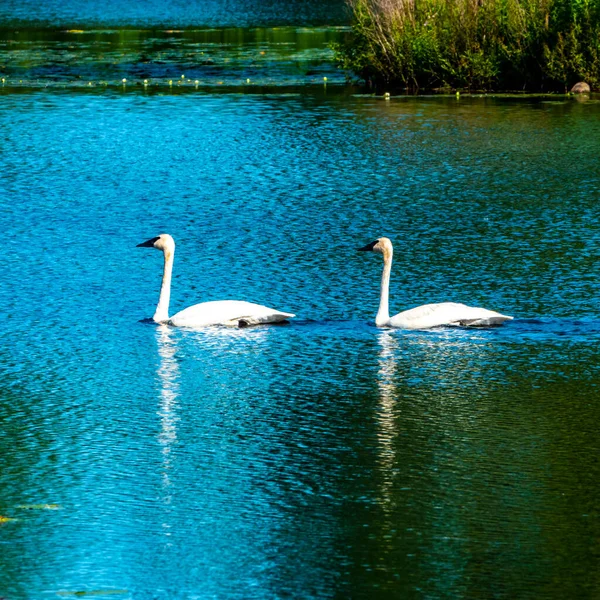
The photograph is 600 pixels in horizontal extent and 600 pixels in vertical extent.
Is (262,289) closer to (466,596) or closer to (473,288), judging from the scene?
(473,288)

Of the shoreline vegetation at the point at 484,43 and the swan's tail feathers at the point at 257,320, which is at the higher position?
the shoreline vegetation at the point at 484,43

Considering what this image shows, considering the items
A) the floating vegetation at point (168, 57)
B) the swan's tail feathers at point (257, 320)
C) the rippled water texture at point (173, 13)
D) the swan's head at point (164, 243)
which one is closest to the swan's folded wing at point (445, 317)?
the swan's tail feathers at point (257, 320)

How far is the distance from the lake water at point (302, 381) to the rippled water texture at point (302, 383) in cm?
3

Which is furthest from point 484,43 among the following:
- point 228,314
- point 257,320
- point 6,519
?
point 6,519

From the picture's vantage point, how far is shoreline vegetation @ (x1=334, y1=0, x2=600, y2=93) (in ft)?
93.9

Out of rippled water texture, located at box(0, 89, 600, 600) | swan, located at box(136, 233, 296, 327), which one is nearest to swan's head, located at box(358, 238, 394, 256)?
rippled water texture, located at box(0, 89, 600, 600)

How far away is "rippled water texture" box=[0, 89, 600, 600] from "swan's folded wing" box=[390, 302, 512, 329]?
0.12 metres

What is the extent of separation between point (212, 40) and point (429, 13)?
43.6 ft

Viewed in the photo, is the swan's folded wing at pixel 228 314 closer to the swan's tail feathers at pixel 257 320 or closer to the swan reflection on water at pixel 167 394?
the swan's tail feathers at pixel 257 320

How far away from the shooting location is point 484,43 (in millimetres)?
29219

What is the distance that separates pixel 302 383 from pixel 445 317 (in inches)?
74.7

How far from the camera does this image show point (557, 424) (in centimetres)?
948

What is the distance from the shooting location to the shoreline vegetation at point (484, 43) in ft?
93.9

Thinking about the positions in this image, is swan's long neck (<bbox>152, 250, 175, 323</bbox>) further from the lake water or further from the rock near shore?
the rock near shore
